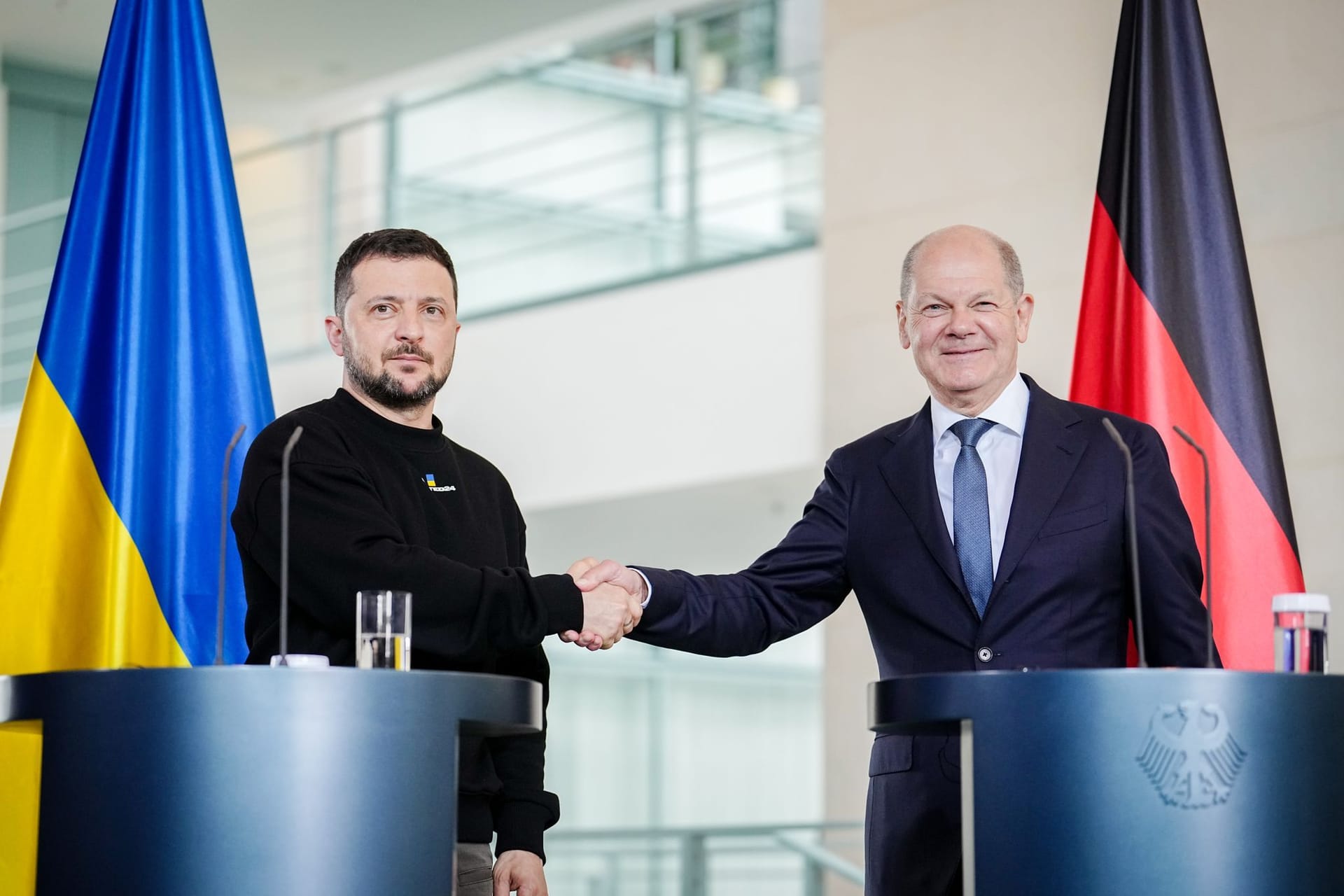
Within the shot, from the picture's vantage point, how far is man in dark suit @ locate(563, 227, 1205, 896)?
8.88 feet

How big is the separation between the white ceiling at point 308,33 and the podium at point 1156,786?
6732 mm

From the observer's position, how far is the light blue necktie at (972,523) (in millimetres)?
2777

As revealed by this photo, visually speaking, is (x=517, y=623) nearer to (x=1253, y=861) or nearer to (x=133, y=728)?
(x=133, y=728)

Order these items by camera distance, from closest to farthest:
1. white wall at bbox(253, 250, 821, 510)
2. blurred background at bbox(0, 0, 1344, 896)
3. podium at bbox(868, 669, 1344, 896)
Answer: podium at bbox(868, 669, 1344, 896)
blurred background at bbox(0, 0, 1344, 896)
white wall at bbox(253, 250, 821, 510)


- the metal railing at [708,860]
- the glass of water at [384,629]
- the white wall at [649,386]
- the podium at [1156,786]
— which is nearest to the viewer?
the podium at [1156,786]

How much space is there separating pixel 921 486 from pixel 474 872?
0.99m

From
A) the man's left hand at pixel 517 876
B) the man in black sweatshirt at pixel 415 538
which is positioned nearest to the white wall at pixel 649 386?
the man in black sweatshirt at pixel 415 538

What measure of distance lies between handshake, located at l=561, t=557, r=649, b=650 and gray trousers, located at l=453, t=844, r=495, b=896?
37 cm

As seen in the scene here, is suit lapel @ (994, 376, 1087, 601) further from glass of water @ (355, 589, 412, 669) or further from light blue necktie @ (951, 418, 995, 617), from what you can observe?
glass of water @ (355, 589, 412, 669)

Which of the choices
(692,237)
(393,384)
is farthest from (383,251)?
(692,237)

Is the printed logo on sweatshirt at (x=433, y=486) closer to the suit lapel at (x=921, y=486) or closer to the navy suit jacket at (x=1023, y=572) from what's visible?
the navy suit jacket at (x=1023, y=572)

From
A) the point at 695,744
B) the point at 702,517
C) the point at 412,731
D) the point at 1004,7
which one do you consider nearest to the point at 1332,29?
the point at 1004,7

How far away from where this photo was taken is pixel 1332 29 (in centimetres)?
419

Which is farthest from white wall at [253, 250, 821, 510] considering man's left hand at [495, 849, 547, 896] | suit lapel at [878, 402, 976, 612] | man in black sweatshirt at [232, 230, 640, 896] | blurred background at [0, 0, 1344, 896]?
man's left hand at [495, 849, 547, 896]
